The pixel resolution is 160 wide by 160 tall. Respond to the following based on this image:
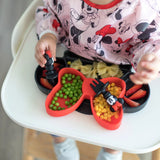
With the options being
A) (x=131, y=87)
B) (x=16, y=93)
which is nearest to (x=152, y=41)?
(x=131, y=87)

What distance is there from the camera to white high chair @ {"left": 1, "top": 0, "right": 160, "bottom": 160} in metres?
0.56

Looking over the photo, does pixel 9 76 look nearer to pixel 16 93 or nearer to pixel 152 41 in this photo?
pixel 16 93

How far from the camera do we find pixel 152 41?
570 millimetres

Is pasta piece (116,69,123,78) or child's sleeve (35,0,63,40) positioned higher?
child's sleeve (35,0,63,40)

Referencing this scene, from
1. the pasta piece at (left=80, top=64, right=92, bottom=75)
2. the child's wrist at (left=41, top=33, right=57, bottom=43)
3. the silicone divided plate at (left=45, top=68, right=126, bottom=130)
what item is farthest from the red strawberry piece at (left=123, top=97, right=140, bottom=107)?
the child's wrist at (left=41, top=33, right=57, bottom=43)

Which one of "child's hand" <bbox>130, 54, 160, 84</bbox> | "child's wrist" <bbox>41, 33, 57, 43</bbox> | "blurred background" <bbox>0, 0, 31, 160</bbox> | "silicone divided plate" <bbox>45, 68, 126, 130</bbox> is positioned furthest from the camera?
"blurred background" <bbox>0, 0, 31, 160</bbox>

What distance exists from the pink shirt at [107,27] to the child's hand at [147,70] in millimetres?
67

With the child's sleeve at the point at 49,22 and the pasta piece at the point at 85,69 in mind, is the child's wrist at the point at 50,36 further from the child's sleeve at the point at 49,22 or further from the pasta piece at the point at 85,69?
the pasta piece at the point at 85,69

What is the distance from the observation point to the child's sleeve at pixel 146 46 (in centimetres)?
55

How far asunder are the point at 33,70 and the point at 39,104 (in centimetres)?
11

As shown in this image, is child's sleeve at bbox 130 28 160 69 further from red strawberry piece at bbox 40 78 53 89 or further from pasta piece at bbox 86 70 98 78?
red strawberry piece at bbox 40 78 53 89

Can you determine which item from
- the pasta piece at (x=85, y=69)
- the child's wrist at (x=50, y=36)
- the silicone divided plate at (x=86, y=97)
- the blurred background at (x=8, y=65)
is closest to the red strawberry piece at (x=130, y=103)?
the silicone divided plate at (x=86, y=97)

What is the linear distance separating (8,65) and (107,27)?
865 mm

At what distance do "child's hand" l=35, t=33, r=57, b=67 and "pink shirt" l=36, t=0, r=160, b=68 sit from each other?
0.09 ft
